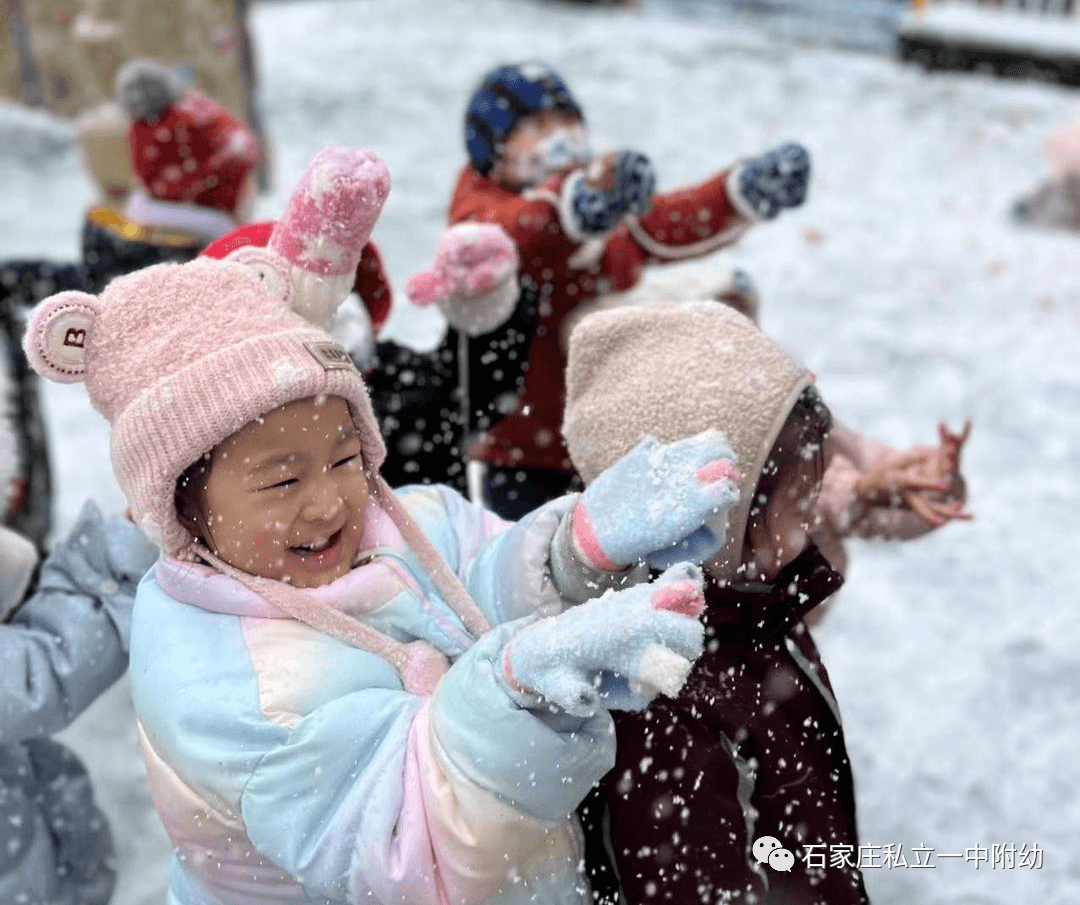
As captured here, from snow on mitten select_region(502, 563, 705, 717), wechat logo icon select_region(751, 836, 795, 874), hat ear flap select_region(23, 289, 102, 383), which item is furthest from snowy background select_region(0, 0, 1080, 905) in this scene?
snow on mitten select_region(502, 563, 705, 717)

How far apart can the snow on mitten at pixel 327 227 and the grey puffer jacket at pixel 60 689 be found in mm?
550

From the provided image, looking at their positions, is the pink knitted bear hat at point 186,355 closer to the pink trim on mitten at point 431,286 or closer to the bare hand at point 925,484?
the pink trim on mitten at point 431,286

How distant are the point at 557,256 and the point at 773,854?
154 cm

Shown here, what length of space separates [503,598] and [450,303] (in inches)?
29.2

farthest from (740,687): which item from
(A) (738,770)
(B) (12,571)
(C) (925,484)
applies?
(B) (12,571)

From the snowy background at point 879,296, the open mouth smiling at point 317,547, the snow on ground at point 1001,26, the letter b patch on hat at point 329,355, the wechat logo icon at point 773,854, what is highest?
the letter b patch on hat at point 329,355

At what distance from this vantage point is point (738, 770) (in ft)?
4.96

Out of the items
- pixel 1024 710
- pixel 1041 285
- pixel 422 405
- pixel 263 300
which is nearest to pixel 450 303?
pixel 422 405

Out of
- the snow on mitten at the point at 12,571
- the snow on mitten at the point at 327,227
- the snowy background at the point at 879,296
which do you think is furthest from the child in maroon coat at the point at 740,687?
the snowy background at the point at 879,296

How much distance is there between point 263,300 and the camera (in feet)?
4.82

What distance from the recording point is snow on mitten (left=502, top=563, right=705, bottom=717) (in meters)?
1.06

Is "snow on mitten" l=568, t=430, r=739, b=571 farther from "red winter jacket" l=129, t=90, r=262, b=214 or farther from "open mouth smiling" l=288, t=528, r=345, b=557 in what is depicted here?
"red winter jacket" l=129, t=90, r=262, b=214

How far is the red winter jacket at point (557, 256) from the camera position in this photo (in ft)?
8.76

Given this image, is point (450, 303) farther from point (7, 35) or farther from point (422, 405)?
point (7, 35)
